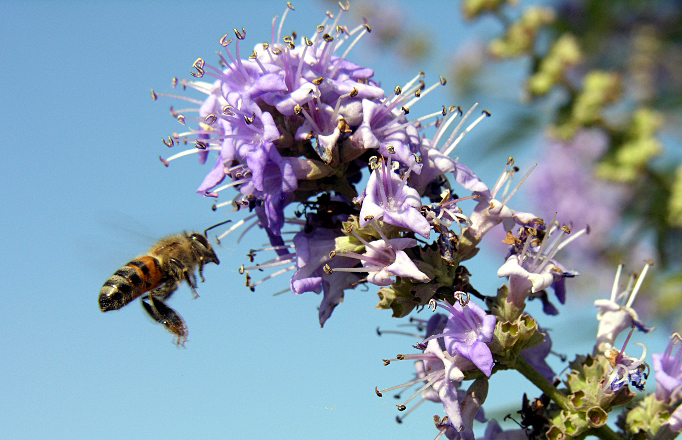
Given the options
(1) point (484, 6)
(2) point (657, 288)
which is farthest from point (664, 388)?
(1) point (484, 6)

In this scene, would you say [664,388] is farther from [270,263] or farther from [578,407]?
[270,263]

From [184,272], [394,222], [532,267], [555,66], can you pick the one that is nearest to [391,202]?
[394,222]

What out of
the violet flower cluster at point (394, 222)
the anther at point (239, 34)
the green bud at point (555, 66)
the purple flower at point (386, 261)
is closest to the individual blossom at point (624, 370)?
the violet flower cluster at point (394, 222)

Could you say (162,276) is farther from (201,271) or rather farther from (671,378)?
(671,378)

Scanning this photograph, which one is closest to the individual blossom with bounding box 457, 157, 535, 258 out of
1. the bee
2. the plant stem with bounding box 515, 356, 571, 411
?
the plant stem with bounding box 515, 356, 571, 411

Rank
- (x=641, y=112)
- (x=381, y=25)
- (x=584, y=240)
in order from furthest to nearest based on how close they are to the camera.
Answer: (x=381, y=25) < (x=584, y=240) < (x=641, y=112)

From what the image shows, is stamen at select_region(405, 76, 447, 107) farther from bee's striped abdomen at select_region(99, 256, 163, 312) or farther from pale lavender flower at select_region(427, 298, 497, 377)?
bee's striped abdomen at select_region(99, 256, 163, 312)
